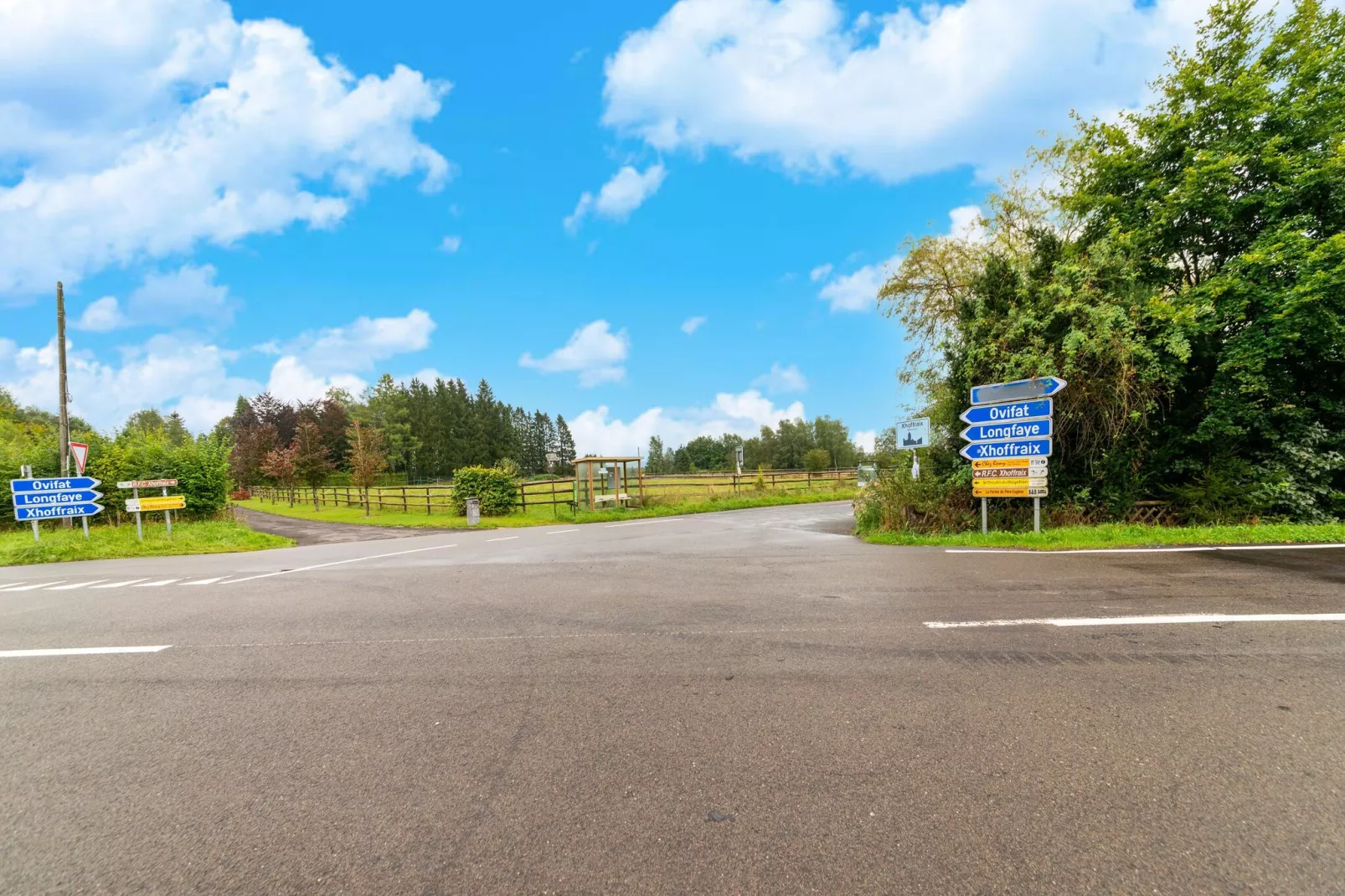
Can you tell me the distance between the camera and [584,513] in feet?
67.3

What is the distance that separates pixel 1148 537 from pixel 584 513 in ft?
52.6

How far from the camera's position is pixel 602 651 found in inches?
169

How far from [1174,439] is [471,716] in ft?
44.9

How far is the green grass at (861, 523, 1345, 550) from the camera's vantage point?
8.30 metres

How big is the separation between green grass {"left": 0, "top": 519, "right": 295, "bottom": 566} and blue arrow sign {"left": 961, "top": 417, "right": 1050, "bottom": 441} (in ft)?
59.4

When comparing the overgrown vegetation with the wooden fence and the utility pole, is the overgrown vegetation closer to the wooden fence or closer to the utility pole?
the wooden fence

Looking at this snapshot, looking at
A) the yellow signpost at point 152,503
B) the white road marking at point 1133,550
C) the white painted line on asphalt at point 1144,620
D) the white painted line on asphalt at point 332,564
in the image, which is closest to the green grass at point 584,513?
the white painted line on asphalt at point 332,564

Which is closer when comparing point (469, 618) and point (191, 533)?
point (469, 618)

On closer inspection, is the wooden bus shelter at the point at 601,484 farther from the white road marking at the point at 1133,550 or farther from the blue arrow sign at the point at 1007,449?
the white road marking at the point at 1133,550

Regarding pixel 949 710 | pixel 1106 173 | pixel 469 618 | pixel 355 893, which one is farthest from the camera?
pixel 1106 173

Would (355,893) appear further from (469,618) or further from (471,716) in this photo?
(469,618)

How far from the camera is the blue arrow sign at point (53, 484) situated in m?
13.5

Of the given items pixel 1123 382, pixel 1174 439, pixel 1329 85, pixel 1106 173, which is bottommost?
pixel 1174 439

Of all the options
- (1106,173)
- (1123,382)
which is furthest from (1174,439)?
(1106,173)
